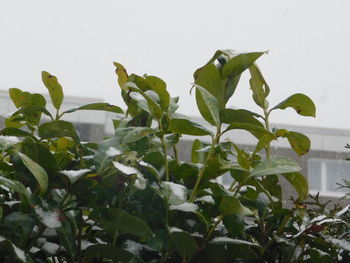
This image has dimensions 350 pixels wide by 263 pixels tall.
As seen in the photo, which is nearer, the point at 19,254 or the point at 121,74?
the point at 19,254

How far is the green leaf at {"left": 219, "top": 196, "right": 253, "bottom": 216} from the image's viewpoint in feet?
1.77

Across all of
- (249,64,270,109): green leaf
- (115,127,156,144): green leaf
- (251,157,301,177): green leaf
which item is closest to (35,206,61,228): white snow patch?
(115,127,156,144): green leaf

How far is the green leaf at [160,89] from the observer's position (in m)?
0.61

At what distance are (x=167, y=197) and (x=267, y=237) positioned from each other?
18 cm

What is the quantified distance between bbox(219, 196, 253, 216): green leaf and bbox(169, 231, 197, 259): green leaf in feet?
0.15

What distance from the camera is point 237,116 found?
58cm

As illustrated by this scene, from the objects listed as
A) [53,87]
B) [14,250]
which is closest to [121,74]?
[53,87]

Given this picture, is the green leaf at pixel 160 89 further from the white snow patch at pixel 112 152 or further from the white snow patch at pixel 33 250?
the white snow patch at pixel 33 250

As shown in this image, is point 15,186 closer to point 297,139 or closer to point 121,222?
point 121,222

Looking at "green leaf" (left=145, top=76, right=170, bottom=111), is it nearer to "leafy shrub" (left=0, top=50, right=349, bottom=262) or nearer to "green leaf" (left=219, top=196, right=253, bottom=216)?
"leafy shrub" (left=0, top=50, right=349, bottom=262)

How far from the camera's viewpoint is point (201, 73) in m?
0.59

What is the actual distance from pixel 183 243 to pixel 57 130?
19 centimetres

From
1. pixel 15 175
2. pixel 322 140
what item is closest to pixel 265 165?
pixel 15 175

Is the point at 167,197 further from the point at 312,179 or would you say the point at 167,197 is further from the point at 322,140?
the point at 312,179
